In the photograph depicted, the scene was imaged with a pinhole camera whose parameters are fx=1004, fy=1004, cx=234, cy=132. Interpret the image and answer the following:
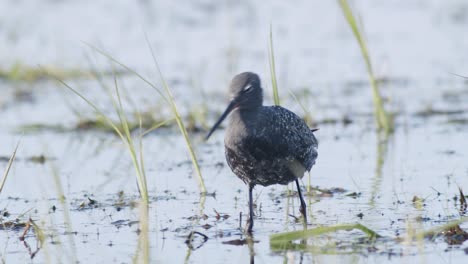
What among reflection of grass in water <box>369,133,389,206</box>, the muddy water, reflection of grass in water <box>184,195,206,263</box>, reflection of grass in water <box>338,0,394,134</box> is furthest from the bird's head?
reflection of grass in water <box>338,0,394,134</box>

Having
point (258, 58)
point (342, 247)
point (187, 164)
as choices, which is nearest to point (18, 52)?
point (258, 58)

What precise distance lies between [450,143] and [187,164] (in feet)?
9.49

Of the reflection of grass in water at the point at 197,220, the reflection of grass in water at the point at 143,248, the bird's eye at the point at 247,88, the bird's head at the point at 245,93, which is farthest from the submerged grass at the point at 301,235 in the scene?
the bird's eye at the point at 247,88

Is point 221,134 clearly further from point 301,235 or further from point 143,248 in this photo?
point 301,235

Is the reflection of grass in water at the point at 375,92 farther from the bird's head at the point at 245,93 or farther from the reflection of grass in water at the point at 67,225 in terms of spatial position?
the reflection of grass in water at the point at 67,225

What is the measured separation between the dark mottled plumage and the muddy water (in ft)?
1.56

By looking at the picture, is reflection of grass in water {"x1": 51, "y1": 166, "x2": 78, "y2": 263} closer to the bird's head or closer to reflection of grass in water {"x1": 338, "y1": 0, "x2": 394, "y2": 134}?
the bird's head

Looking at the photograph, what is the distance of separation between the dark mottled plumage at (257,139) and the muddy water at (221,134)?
1.56 ft

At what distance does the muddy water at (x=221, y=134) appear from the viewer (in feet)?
25.3

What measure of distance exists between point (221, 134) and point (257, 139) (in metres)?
4.24

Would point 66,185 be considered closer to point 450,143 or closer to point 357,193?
point 357,193

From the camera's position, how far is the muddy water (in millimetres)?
7715

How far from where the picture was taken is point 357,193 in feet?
29.7

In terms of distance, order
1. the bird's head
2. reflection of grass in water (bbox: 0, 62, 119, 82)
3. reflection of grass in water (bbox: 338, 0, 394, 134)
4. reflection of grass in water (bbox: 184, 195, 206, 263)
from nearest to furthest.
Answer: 1. reflection of grass in water (bbox: 184, 195, 206, 263)
2. the bird's head
3. reflection of grass in water (bbox: 338, 0, 394, 134)
4. reflection of grass in water (bbox: 0, 62, 119, 82)
